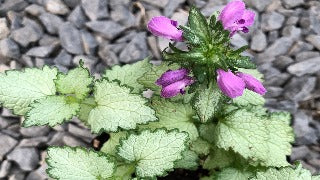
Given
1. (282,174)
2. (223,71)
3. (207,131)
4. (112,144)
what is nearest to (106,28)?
(112,144)

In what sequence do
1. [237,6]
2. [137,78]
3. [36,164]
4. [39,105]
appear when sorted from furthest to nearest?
[36,164], [137,78], [39,105], [237,6]

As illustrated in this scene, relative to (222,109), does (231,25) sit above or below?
above

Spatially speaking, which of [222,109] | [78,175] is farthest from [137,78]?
[78,175]

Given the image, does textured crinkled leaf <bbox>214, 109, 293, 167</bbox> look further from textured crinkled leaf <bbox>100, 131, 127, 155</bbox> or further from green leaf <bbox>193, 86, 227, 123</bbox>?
textured crinkled leaf <bbox>100, 131, 127, 155</bbox>

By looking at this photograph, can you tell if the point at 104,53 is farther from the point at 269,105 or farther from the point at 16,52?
the point at 269,105

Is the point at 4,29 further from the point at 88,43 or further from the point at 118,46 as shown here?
the point at 118,46

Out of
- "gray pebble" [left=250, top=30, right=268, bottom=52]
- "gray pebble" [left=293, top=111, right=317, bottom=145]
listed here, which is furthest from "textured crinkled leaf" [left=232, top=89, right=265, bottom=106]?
"gray pebble" [left=250, top=30, right=268, bottom=52]

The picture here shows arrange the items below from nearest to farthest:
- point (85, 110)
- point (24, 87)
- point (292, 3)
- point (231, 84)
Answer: point (231, 84), point (24, 87), point (85, 110), point (292, 3)

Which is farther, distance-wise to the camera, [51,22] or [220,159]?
[51,22]
